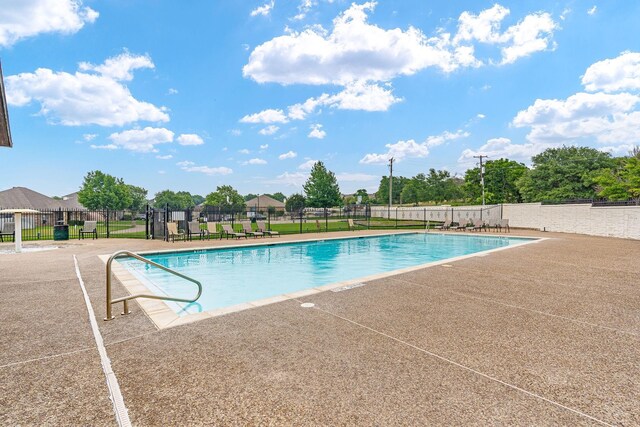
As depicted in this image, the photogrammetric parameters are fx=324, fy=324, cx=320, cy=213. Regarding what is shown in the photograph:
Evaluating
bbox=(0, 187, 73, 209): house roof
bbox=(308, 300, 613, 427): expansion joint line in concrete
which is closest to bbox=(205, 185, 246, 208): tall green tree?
bbox=(0, 187, 73, 209): house roof

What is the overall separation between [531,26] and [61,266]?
62.0 feet

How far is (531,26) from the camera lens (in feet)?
45.6

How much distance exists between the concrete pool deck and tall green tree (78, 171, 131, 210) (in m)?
50.7

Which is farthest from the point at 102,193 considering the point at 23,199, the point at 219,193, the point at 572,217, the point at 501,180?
the point at 501,180

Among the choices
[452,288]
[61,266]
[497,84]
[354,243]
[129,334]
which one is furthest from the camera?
[497,84]

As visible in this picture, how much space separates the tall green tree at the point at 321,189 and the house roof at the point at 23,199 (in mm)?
28489

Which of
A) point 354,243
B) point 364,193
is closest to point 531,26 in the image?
point 354,243

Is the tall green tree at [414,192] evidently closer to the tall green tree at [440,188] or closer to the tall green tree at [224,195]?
the tall green tree at [440,188]

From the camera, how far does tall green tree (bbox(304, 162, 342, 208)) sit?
45.3 metres

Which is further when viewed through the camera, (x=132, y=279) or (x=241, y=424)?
(x=132, y=279)

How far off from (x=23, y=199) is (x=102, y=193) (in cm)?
1182

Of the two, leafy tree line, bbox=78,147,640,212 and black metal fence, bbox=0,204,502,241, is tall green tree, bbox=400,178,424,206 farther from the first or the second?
black metal fence, bbox=0,204,502,241

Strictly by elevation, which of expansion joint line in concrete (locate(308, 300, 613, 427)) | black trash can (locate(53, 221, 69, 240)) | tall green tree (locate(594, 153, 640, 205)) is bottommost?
expansion joint line in concrete (locate(308, 300, 613, 427))

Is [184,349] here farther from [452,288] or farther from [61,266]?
[61,266]
